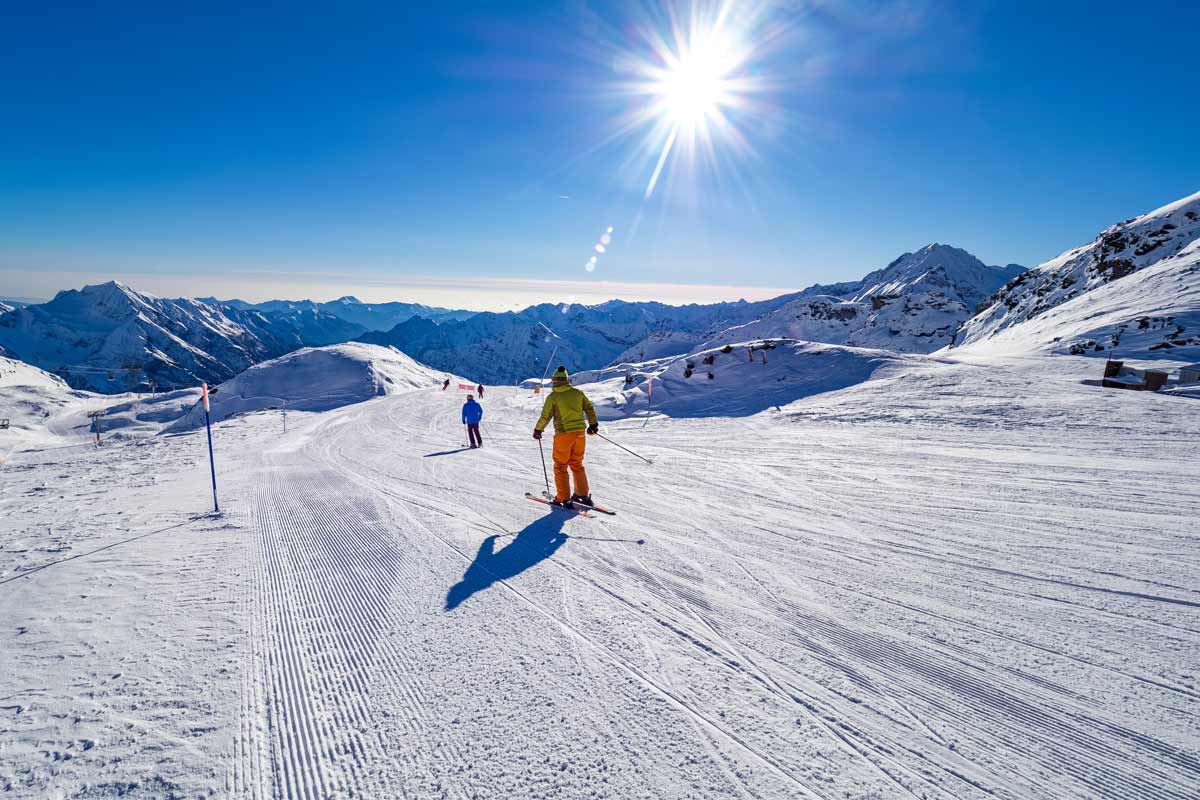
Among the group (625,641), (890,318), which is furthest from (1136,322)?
(890,318)

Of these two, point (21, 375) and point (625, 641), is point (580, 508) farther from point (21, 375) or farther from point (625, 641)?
point (21, 375)

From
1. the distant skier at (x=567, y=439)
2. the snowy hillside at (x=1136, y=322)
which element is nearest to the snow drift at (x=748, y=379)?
the snowy hillside at (x=1136, y=322)

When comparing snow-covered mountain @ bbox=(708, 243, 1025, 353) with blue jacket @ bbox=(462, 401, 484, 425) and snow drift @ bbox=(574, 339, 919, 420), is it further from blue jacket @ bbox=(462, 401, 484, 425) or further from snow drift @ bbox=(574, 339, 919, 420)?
blue jacket @ bbox=(462, 401, 484, 425)

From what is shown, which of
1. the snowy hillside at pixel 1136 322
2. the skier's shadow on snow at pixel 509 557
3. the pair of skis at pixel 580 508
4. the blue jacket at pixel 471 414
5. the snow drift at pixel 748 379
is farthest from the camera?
the snowy hillside at pixel 1136 322

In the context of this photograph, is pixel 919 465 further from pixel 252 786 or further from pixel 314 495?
pixel 314 495

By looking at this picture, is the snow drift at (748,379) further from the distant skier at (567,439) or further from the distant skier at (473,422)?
the distant skier at (567,439)

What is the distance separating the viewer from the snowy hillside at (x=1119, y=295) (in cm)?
2272

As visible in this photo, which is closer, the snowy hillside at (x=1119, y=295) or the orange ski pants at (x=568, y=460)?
the orange ski pants at (x=568, y=460)

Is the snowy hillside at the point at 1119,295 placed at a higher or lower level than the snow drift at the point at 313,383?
higher

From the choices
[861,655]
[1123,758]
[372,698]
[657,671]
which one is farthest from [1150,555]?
[372,698]

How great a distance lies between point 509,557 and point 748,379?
1984cm

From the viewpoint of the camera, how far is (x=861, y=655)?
3469 millimetres

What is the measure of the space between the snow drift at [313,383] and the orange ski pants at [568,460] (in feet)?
119

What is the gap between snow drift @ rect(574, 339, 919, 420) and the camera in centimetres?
2025
